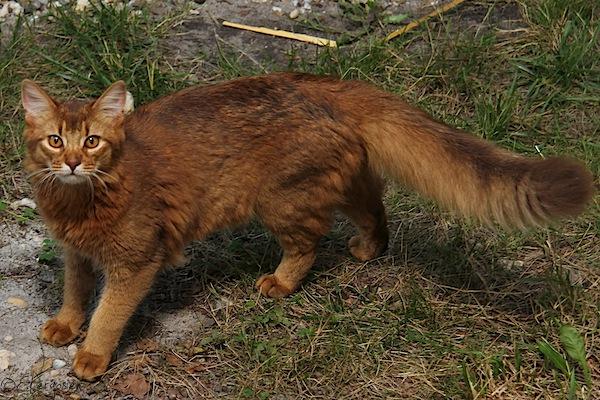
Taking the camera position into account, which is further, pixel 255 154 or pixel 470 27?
pixel 470 27

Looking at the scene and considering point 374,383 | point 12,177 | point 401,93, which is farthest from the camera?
point 401,93

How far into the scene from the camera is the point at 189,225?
4.06 metres

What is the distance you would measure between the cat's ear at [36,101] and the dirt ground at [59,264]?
1.04 metres

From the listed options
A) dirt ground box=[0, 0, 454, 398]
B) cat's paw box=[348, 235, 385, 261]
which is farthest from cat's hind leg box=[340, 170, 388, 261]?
dirt ground box=[0, 0, 454, 398]

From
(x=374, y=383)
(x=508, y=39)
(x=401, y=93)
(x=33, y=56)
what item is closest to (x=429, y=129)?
(x=374, y=383)

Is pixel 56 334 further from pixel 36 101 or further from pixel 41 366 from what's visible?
pixel 36 101

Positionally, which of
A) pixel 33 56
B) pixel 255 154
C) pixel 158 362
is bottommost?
pixel 158 362

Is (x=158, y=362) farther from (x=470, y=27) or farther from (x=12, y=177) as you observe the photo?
(x=470, y=27)

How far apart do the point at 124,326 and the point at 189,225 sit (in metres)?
0.49

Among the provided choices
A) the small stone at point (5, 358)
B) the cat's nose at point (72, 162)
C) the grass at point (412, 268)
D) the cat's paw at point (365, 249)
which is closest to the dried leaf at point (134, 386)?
the grass at point (412, 268)

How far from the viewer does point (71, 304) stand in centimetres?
411

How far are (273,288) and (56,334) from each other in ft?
3.15

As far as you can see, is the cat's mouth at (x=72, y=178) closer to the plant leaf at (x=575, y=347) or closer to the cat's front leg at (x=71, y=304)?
the cat's front leg at (x=71, y=304)

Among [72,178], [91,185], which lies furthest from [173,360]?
[72,178]
